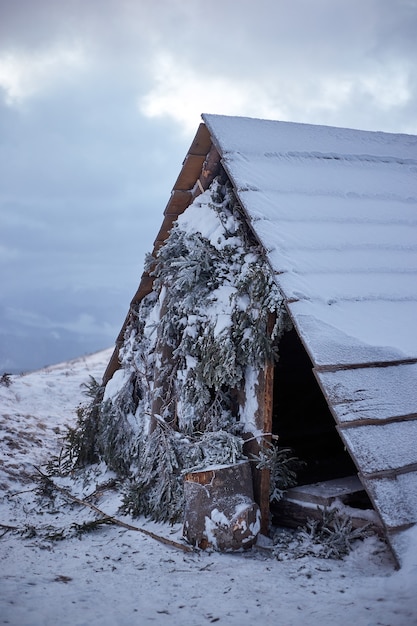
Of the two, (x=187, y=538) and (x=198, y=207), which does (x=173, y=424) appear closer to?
(x=187, y=538)

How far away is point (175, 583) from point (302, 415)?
4.50m

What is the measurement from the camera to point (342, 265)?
15.3 ft

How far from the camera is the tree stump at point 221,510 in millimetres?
4367

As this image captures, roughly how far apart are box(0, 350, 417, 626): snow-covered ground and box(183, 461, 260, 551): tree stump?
0.44 feet

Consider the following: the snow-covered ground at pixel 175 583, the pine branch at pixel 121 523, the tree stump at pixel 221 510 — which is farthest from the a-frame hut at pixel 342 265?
the pine branch at pixel 121 523

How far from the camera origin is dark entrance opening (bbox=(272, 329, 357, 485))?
7.27 meters

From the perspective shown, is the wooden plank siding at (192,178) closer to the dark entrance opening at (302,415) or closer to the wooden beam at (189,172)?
the wooden beam at (189,172)

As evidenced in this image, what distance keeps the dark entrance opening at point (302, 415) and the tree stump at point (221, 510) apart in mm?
2525

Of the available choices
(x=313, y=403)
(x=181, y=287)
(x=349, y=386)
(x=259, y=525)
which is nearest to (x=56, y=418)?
(x=313, y=403)

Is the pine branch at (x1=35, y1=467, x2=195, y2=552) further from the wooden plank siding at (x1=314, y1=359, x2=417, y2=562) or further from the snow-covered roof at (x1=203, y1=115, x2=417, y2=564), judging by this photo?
the snow-covered roof at (x1=203, y1=115, x2=417, y2=564)

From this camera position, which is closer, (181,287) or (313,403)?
(181,287)

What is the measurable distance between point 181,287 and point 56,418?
21.4 ft

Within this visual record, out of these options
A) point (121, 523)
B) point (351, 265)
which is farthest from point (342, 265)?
point (121, 523)

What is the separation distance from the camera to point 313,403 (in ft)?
26.4
